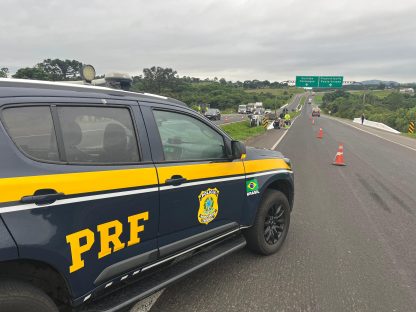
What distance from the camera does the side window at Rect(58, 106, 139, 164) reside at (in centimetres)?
227

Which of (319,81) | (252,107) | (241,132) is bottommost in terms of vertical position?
(252,107)

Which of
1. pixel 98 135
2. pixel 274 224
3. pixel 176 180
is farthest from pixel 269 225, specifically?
pixel 98 135

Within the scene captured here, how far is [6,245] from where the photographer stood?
1.75 m

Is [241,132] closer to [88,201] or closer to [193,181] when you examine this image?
[193,181]

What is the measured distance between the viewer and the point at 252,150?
4129 millimetres

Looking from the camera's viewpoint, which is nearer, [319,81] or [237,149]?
[237,149]

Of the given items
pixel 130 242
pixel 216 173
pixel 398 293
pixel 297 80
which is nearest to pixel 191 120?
pixel 216 173

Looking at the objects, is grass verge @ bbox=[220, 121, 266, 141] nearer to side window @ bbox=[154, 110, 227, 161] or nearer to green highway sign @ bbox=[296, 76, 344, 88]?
side window @ bbox=[154, 110, 227, 161]

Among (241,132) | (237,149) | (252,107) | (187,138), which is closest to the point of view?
(187,138)

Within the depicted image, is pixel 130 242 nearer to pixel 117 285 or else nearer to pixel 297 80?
pixel 117 285

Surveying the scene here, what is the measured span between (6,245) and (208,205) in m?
1.78

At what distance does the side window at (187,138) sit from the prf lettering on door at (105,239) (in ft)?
2.16

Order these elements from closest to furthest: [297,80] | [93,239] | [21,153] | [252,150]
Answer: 1. [21,153]
2. [93,239]
3. [252,150]
4. [297,80]

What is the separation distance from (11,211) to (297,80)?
52857 millimetres
